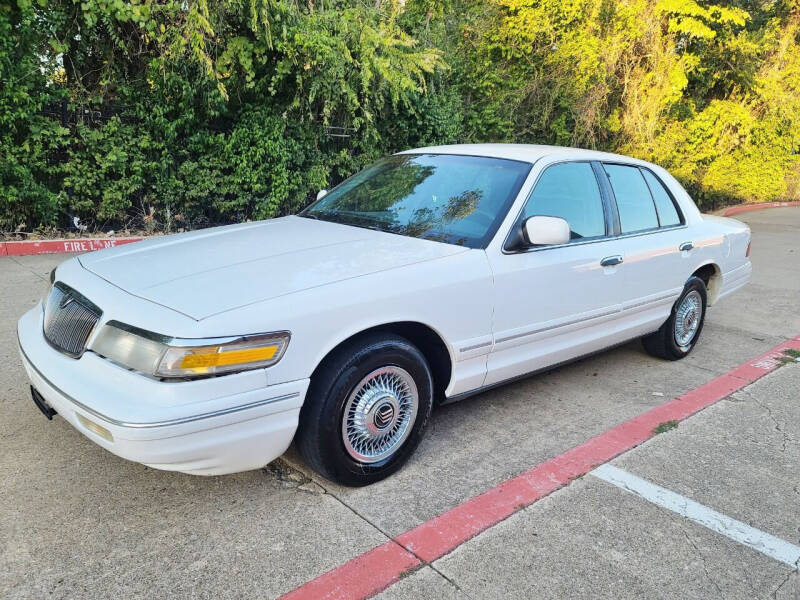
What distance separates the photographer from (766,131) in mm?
17078

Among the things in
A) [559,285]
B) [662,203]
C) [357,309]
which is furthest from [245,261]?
[662,203]

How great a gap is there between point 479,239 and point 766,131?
56.1 ft

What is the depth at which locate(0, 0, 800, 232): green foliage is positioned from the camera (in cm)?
728

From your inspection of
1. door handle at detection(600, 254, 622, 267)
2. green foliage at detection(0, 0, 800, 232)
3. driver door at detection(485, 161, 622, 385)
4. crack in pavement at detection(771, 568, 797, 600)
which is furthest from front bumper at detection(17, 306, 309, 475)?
green foliage at detection(0, 0, 800, 232)

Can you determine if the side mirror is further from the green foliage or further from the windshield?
the green foliage

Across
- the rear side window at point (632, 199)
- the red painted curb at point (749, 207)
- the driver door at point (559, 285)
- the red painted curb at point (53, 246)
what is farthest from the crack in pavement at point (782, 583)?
the red painted curb at point (749, 207)

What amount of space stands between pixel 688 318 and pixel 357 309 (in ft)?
11.6

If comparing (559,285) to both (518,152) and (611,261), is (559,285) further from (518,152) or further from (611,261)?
(518,152)

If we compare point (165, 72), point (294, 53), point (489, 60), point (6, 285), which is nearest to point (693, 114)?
point (489, 60)

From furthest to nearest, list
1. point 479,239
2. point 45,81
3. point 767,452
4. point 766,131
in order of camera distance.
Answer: point 766,131, point 45,81, point 767,452, point 479,239

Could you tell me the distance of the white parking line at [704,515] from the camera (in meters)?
2.78

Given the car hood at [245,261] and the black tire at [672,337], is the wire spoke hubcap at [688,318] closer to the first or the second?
the black tire at [672,337]

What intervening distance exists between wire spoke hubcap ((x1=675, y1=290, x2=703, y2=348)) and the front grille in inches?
167

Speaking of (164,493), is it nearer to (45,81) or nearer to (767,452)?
(767,452)
